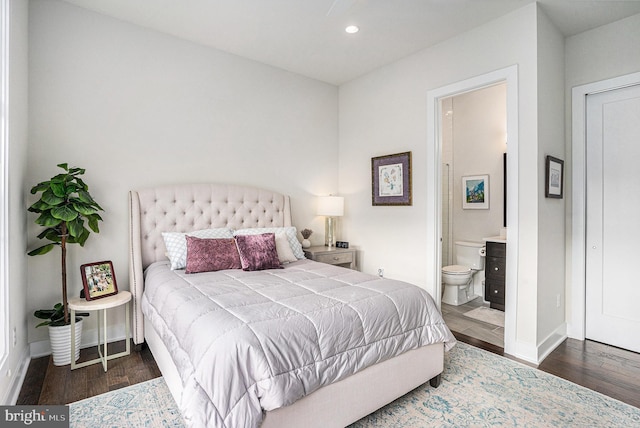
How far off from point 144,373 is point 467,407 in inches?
90.2

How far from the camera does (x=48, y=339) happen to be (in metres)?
2.77

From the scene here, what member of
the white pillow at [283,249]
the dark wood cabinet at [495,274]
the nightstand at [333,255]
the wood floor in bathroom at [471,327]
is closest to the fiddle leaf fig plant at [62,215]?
the white pillow at [283,249]

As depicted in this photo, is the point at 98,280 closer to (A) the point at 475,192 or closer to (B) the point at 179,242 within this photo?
(B) the point at 179,242

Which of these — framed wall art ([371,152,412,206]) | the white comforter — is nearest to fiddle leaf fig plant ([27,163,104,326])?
the white comforter

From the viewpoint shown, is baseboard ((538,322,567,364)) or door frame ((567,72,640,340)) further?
door frame ((567,72,640,340))

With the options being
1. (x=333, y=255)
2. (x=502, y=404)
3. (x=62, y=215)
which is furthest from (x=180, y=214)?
(x=502, y=404)

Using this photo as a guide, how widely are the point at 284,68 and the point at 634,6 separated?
3.32 m

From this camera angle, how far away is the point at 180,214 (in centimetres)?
333

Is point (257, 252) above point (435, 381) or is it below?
above

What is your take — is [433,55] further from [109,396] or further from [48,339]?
[48,339]

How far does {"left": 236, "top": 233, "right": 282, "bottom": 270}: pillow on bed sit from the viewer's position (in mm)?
2957

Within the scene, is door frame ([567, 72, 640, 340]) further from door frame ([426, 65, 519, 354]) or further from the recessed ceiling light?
the recessed ceiling light

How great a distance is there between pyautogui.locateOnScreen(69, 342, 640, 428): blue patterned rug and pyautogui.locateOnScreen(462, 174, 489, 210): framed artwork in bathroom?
2652 millimetres

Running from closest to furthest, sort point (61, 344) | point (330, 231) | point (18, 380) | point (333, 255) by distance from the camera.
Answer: point (18, 380), point (61, 344), point (333, 255), point (330, 231)
